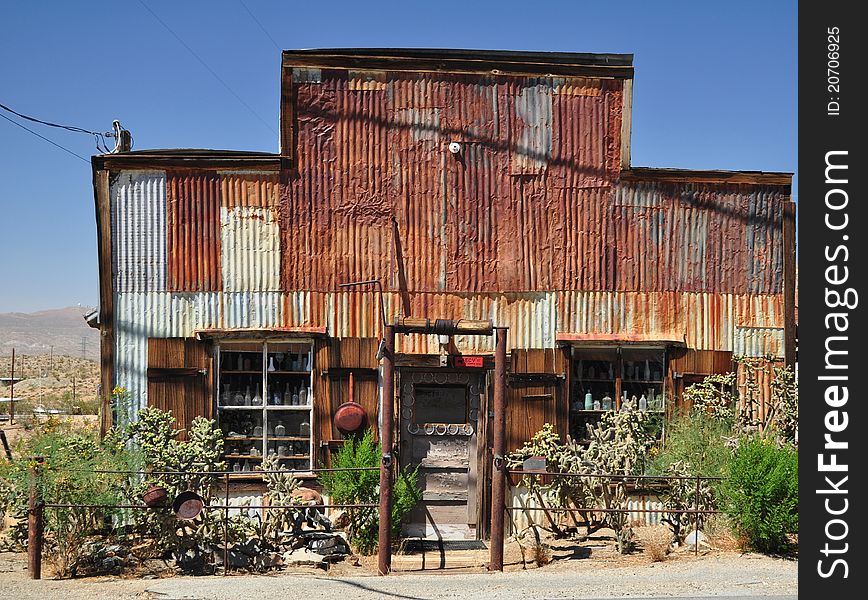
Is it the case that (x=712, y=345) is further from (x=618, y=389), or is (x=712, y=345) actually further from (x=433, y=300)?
(x=433, y=300)

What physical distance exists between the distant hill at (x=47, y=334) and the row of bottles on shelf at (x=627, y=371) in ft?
237

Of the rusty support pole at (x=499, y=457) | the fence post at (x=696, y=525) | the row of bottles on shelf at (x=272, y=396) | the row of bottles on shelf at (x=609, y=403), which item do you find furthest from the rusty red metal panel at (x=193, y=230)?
the fence post at (x=696, y=525)

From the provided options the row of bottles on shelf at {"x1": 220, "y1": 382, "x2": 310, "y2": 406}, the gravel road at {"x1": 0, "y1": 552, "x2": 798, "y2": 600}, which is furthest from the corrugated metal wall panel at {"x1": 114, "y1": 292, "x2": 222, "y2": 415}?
the gravel road at {"x1": 0, "y1": 552, "x2": 798, "y2": 600}

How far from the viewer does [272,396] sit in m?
11.5

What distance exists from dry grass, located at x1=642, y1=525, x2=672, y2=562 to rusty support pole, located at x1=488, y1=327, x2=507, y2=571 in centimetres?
177

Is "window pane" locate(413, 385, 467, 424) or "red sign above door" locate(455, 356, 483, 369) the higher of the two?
"red sign above door" locate(455, 356, 483, 369)

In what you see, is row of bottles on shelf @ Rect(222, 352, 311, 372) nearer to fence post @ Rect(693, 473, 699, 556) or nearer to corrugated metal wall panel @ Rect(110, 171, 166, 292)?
corrugated metal wall panel @ Rect(110, 171, 166, 292)

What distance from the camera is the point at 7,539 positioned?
10.9 m

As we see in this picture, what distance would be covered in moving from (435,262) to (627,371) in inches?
118

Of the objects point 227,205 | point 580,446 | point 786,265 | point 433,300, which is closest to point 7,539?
point 227,205

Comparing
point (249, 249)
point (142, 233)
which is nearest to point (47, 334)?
point (142, 233)

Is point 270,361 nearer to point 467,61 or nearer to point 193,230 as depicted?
point 193,230

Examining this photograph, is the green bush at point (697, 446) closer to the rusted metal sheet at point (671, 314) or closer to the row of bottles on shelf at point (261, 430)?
the rusted metal sheet at point (671, 314)

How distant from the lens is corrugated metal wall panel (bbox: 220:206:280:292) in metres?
11.5
